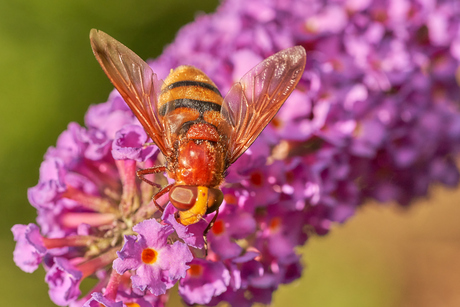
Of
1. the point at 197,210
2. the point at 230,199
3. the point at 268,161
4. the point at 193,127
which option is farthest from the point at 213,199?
the point at 268,161

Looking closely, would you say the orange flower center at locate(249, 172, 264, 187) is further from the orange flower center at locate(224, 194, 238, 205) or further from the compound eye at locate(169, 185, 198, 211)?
the compound eye at locate(169, 185, 198, 211)

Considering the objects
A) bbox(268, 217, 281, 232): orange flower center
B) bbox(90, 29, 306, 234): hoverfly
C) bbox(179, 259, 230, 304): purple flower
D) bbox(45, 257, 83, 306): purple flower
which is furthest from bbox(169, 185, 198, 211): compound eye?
bbox(268, 217, 281, 232): orange flower center

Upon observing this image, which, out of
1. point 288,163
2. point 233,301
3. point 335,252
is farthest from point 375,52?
point 335,252

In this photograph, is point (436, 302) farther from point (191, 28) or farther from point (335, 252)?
point (191, 28)

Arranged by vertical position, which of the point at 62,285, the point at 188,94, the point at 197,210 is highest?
the point at 188,94

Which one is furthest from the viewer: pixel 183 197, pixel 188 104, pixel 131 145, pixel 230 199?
pixel 230 199

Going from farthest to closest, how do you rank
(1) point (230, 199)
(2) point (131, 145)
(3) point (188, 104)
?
(1) point (230, 199)
(2) point (131, 145)
(3) point (188, 104)

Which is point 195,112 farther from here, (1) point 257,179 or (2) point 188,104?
(1) point 257,179
